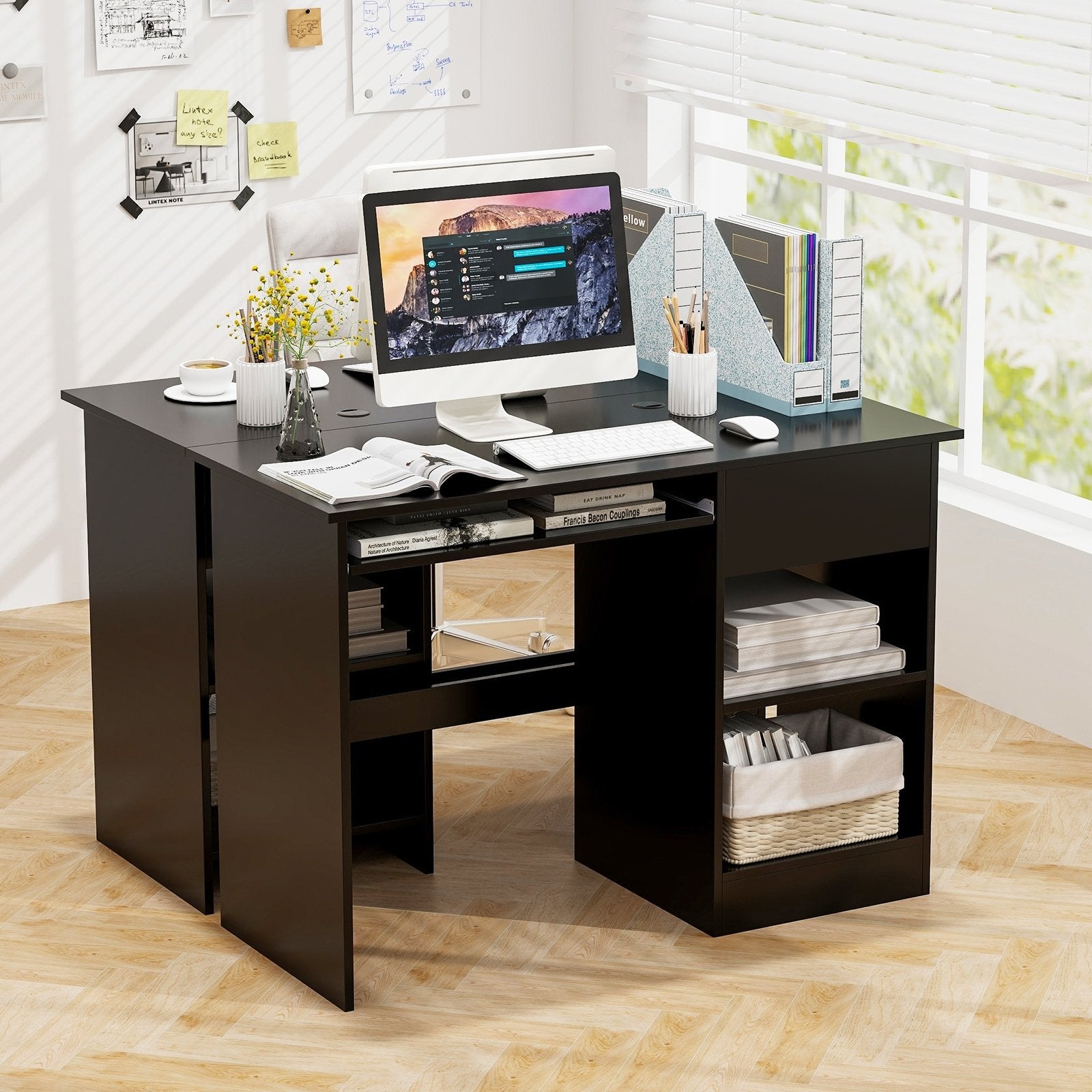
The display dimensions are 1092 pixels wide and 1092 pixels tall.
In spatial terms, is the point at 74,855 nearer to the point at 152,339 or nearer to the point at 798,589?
the point at 798,589

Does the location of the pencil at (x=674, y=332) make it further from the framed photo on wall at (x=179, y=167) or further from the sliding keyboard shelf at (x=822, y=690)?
the framed photo on wall at (x=179, y=167)

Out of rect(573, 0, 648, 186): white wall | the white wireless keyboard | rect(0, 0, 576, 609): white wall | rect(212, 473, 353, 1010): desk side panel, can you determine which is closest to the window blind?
rect(573, 0, 648, 186): white wall

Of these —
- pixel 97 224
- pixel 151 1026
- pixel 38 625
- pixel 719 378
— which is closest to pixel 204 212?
pixel 97 224

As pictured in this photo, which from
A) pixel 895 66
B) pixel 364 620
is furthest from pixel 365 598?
pixel 895 66

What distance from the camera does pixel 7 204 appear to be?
17.0ft

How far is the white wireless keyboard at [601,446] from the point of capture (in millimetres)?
3365

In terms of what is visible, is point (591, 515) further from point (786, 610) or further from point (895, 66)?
point (895, 66)

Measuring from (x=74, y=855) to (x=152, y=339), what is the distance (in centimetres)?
191

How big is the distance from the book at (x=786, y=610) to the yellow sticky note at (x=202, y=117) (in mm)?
2339

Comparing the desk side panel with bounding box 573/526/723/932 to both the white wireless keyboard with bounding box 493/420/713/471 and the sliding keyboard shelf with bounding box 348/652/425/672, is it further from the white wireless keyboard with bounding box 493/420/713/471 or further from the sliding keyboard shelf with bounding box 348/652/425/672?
the sliding keyboard shelf with bounding box 348/652/425/672

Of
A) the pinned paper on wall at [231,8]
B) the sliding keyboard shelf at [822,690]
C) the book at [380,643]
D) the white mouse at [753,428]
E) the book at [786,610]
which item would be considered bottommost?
the sliding keyboard shelf at [822,690]

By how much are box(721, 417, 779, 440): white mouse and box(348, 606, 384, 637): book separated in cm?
70

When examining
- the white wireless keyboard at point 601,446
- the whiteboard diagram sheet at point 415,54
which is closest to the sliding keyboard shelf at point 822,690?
the white wireless keyboard at point 601,446

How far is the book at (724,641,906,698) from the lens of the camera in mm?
3516
